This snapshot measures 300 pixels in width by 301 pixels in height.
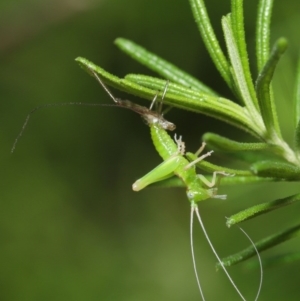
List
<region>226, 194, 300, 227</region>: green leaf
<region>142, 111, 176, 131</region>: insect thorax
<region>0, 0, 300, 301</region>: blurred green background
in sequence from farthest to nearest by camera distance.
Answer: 1. <region>0, 0, 300, 301</region>: blurred green background
2. <region>142, 111, 176, 131</region>: insect thorax
3. <region>226, 194, 300, 227</region>: green leaf

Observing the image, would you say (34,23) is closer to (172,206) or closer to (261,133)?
(172,206)

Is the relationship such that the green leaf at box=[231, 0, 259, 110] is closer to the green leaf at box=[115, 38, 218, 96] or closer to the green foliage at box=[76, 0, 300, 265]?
the green foliage at box=[76, 0, 300, 265]

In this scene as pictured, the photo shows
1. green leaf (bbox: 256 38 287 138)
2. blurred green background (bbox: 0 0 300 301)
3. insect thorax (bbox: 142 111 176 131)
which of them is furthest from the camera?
blurred green background (bbox: 0 0 300 301)

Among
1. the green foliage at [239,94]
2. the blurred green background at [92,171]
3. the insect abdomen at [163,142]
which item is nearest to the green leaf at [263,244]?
the green foliage at [239,94]

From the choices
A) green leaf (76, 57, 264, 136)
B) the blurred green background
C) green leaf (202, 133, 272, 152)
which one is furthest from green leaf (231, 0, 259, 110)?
the blurred green background

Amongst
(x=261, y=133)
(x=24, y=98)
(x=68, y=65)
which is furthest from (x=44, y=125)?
(x=261, y=133)

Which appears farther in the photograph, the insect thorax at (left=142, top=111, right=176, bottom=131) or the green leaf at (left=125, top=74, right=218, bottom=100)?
the insect thorax at (left=142, top=111, right=176, bottom=131)
